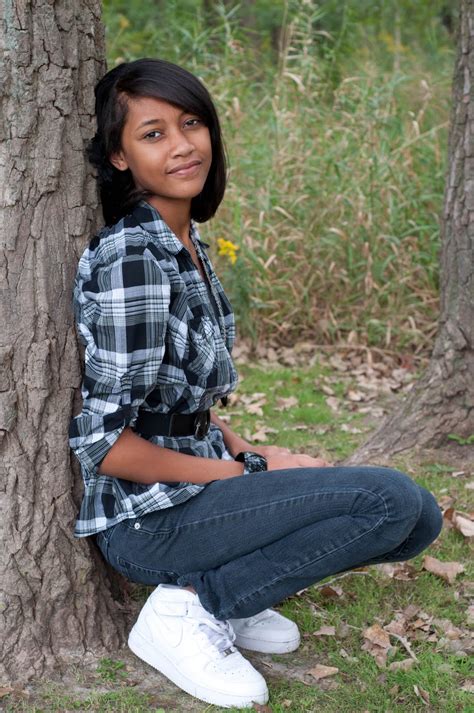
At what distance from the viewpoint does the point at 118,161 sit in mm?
2615

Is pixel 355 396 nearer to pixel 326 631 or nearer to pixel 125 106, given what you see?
pixel 326 631

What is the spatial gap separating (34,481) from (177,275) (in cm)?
72

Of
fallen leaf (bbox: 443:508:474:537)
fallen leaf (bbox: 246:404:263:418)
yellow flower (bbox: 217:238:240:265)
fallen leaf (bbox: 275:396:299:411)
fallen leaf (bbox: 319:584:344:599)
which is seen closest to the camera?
fallen leaf (bbox: 319:584:344:599)

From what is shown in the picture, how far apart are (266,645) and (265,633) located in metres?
0.04

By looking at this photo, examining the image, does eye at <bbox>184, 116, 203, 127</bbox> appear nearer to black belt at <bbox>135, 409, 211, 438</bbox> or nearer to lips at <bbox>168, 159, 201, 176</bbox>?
lips at <bbox>168, 159, 201, 176</bbox>

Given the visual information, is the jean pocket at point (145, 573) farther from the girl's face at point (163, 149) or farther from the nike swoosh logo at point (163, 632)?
the girl's face at point (163, 149)

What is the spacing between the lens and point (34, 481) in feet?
8.54

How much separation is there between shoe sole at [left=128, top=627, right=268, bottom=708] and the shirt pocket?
82 cm

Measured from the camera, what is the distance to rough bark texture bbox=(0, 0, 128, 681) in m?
2.46

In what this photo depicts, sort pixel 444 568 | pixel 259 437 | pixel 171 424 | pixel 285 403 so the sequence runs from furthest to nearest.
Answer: pixel 285 403, pixel 259 437, pixel 444 568, pixel 171 424

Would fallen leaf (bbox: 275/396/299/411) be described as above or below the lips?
below

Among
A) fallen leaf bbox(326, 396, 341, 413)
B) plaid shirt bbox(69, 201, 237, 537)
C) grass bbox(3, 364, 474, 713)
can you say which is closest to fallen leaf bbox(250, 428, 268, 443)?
fallen leaf bbox(326, 396, 341, 413)

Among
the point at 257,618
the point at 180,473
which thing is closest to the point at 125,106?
the point at 180,473

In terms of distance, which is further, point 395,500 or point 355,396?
point 355,396
